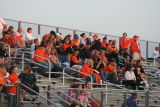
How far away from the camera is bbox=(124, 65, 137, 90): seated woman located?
28767mm

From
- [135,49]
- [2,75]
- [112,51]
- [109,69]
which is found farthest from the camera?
[135,49]

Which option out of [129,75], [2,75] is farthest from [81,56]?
[2,75]

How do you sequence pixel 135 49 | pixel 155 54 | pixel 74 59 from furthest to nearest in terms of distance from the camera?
pixel 155 54, pixel 135 49, pixel 74 59

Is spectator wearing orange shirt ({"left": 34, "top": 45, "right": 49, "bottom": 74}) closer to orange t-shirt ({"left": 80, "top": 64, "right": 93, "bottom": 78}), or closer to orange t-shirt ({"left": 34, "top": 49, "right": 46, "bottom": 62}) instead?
orange t-shirt ({"left": 34, "top": 49, "right": 46, "bottom": 62})

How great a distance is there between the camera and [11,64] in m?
23.6

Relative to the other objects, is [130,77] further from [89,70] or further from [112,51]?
[89,70]

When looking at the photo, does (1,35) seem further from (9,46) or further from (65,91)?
(65,91)

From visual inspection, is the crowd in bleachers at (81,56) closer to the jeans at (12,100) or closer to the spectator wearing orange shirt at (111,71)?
the spectator wearing orange shirt at (111,71)

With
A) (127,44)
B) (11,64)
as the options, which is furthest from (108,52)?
(11,64)

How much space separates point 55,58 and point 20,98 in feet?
18.8

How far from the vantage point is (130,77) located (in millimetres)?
29062

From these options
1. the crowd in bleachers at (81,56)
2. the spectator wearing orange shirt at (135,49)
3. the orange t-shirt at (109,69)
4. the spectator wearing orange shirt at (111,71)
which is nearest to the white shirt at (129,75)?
the crowd in bleachers at (81,56)

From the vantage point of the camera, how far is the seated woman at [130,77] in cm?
2877

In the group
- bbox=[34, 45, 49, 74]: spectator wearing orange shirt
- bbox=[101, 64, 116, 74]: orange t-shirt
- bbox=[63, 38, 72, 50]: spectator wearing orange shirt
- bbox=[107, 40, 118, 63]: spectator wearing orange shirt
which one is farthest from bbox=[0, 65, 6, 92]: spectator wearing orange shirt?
bbox=[107, 40, 118, 63]: spectator wearing orange shirt
